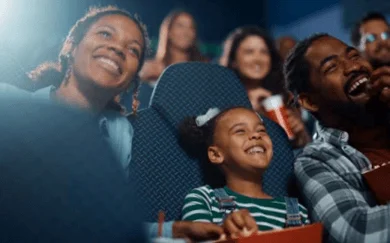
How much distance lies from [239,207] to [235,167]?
0.13m

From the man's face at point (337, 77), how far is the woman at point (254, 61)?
0.77 metres

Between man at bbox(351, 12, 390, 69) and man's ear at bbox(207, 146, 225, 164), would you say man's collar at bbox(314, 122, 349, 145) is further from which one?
man at bbox(351, 12, 390, 69)

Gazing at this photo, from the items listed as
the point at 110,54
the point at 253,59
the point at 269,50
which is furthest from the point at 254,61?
the point at 110,54

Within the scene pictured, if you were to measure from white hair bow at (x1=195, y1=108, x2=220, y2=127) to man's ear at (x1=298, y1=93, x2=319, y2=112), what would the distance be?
254mm

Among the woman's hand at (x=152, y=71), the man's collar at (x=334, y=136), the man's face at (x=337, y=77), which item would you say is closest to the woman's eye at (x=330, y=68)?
the man's face at (x=337, y=77)

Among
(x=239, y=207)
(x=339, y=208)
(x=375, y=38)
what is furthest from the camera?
(x=375, y=38)

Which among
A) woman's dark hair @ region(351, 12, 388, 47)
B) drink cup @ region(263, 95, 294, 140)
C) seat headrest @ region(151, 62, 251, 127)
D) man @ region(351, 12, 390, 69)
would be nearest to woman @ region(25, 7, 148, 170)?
seat headrest @ region(151, 62, 251, 127)

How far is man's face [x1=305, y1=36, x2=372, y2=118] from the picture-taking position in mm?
1348

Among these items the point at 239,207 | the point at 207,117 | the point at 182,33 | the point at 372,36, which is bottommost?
the point at 239,207

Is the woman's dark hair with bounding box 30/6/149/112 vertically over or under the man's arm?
over

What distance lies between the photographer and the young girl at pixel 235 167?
1.22 meters

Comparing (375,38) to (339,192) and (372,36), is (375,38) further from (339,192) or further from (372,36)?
(339,192)

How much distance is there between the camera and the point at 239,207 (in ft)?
4.06

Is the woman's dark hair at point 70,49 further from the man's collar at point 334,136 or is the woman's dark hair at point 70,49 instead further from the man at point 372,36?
the man at point 372,36
